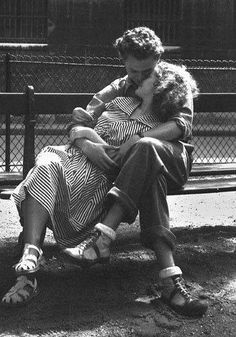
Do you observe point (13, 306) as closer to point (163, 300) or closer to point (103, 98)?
point (163, 300)

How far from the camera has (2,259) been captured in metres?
4.70

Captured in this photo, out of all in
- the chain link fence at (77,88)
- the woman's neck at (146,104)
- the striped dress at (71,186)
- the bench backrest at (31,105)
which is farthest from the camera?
the chain link fence at (77,88)

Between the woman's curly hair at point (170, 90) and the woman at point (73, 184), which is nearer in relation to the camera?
the woman at point (73, 184)

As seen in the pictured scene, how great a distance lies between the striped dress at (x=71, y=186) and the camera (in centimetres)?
406

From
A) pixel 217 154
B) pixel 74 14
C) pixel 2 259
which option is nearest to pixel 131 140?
pixel 2 259

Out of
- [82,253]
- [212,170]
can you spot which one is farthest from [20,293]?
[212,170]

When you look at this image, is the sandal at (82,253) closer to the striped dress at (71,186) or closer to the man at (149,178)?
the man at (149,178)

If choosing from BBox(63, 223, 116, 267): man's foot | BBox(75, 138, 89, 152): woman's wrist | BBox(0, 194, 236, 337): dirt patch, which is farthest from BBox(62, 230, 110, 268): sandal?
BBox(75, 138, 89, 152): woman's wrist

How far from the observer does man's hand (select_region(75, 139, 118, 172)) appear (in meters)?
4.27

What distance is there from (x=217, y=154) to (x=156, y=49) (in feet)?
23.7

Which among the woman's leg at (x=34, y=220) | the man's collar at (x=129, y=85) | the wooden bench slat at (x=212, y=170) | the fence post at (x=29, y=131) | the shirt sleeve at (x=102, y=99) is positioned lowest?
the wooden bench slat at (x=212, y=170)

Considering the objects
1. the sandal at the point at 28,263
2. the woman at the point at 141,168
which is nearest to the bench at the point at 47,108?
the woman at the point at 141,168

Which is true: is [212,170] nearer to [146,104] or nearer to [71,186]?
[146,104]

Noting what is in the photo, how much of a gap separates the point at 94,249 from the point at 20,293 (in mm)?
423
